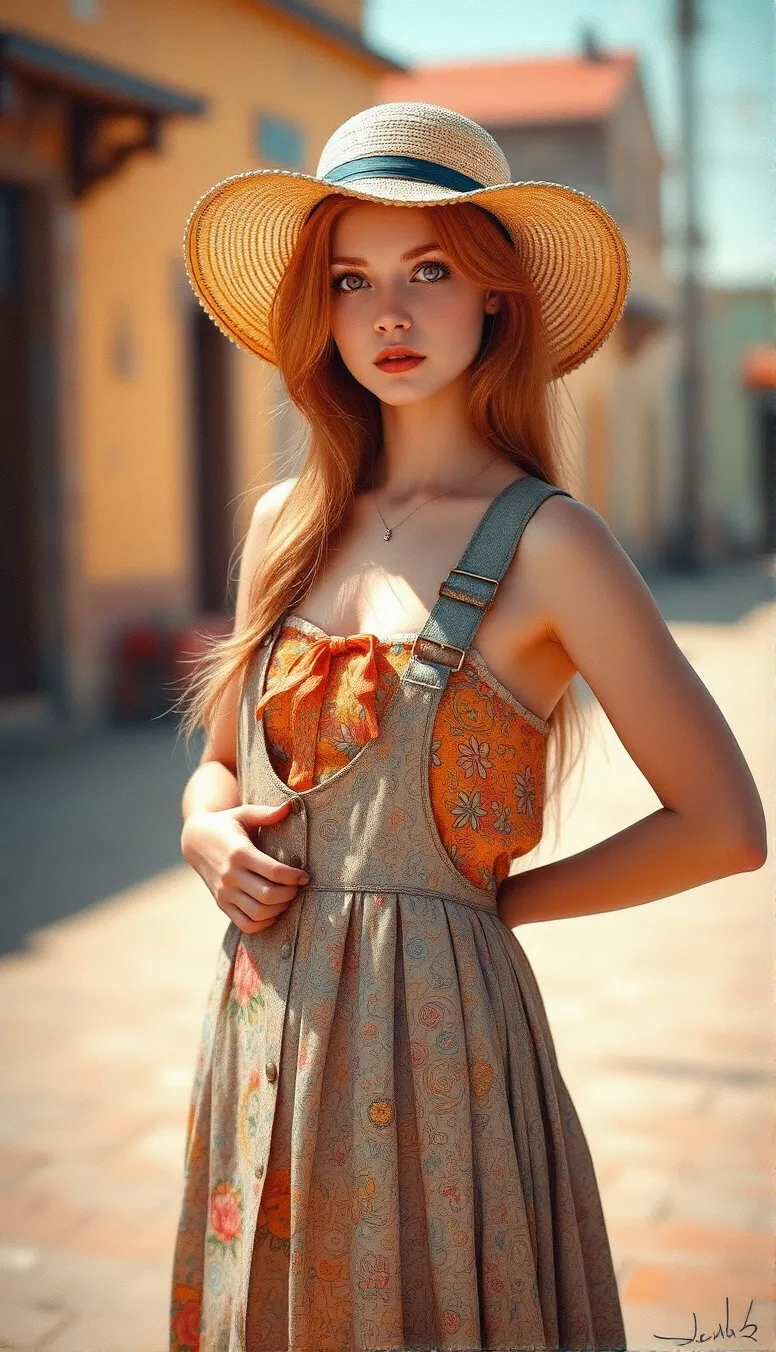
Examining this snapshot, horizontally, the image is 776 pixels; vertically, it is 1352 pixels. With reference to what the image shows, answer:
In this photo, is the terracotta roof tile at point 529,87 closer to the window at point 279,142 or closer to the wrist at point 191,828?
the window at point 279,142

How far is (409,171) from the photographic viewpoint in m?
1.73

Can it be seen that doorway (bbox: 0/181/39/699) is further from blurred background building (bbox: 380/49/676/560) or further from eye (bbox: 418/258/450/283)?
blurred background building (bbox: 380/49/676/560)

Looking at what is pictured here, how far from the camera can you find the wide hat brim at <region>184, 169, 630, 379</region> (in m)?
1.73

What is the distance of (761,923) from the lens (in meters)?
5.28

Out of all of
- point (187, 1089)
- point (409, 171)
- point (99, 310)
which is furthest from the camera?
point (99, 310)

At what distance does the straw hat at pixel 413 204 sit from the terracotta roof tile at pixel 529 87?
2135 centimetres

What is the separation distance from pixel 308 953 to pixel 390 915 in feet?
0.36

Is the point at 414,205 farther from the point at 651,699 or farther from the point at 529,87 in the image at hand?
the point at 529,87

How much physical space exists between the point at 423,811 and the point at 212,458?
10.0 meters

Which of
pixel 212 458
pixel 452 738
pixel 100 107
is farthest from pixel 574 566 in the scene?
pixel 212 458

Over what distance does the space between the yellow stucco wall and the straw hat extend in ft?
22.9

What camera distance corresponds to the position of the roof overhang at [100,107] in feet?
26.6

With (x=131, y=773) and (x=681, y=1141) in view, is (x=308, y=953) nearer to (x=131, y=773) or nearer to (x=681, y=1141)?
(x=681, y=1141)

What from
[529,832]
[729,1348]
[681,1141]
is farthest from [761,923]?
[529,832]
